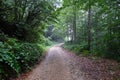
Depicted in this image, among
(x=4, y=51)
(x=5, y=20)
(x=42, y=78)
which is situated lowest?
(x=42, y=78)

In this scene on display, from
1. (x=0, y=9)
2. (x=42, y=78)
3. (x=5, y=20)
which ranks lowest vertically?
(x=42, y=78)

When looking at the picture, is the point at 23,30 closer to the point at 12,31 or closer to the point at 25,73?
the point at 12,31

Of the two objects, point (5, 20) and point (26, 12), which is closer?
point (5, 20)

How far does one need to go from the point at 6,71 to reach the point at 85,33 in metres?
19.2

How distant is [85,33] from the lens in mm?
25094

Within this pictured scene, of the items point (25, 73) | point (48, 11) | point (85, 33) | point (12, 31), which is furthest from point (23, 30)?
point (85, 33)

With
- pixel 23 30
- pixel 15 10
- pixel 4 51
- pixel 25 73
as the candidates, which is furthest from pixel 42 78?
pixel 15 10

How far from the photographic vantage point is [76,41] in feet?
88.7

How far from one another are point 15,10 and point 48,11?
3867 millimetres

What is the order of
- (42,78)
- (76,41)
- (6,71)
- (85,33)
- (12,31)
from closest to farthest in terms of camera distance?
(6,71), (42,78), (12,31), (85,33), (76,41)

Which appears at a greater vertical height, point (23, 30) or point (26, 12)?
point (26, 12)

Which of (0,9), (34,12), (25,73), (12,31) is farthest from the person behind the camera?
(34,12)

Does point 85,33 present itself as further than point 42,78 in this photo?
Yes

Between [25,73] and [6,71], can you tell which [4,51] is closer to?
[6,71]
